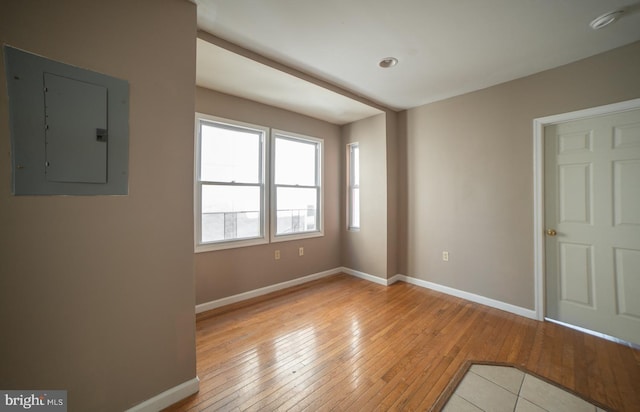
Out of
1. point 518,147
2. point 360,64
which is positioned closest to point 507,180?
point 518,147

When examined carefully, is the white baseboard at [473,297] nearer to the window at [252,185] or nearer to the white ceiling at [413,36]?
the window at [252,185]

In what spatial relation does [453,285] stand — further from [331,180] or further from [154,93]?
[154,93]

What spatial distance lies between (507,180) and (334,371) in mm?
2764

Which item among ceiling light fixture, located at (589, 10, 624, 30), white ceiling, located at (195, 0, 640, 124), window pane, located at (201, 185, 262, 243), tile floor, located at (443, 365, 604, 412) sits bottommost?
tile floor, located at (443, 365, 604, 412)

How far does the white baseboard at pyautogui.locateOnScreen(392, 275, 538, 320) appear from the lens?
102 inches

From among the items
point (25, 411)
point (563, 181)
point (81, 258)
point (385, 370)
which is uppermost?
point (563, 181)

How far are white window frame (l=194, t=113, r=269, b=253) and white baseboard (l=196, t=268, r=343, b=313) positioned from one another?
630 millimetres

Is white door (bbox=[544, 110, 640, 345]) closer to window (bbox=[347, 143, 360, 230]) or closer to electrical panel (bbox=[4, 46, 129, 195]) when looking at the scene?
window (bbox=[347, 143, 360, 230])

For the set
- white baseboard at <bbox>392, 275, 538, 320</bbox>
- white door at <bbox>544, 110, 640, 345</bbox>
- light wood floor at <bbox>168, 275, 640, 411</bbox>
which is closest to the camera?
light wood floor at <bbox>168, 275, 640, 411</bbox>

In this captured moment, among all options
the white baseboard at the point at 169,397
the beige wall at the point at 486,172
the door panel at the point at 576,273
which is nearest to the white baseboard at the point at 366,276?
the beige wall at the point at 486,172

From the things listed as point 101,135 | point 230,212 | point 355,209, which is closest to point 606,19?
point 355,209

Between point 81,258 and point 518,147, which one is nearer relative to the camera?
point 81,258

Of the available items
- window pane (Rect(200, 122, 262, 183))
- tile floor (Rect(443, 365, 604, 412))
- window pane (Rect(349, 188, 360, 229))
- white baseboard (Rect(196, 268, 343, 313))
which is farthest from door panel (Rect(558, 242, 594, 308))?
window pane (Rect(200, 122, 262, 183))

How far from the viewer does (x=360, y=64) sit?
7.87 feet
